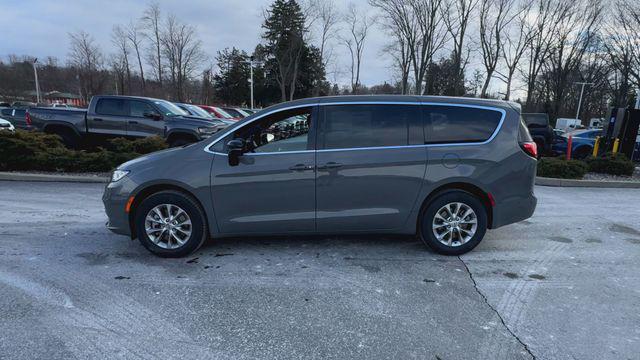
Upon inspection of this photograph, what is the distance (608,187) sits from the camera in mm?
9453

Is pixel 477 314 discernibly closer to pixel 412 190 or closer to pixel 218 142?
pixel 412 190

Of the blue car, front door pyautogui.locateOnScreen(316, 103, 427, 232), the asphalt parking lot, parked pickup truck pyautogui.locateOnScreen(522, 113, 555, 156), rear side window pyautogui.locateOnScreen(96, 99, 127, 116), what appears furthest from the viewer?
the blue car

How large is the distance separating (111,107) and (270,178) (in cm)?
865

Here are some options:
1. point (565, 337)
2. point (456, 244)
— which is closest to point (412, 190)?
point (456, 244)

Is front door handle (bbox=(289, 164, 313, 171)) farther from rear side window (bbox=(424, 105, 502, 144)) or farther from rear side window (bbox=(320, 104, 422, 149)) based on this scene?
rear side window (bbox=(424, 105, 502, 144))

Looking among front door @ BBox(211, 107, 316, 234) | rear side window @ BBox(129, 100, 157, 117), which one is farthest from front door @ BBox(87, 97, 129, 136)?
front door @ BBox(211, 107, 316, 234)

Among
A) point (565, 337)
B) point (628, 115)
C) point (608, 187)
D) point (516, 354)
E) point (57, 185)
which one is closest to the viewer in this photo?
point (516, 354)

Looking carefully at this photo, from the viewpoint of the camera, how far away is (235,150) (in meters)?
4.16

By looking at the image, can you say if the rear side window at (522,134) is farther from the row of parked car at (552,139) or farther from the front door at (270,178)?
the row of parked car at (552,139)

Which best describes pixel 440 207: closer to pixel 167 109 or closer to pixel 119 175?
pixel 119 175

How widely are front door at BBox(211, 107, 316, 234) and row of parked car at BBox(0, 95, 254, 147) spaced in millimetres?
6116

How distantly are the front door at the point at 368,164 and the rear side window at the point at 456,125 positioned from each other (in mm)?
143

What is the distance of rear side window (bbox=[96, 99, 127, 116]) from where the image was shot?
1068cm

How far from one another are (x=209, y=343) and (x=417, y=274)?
221 cm
